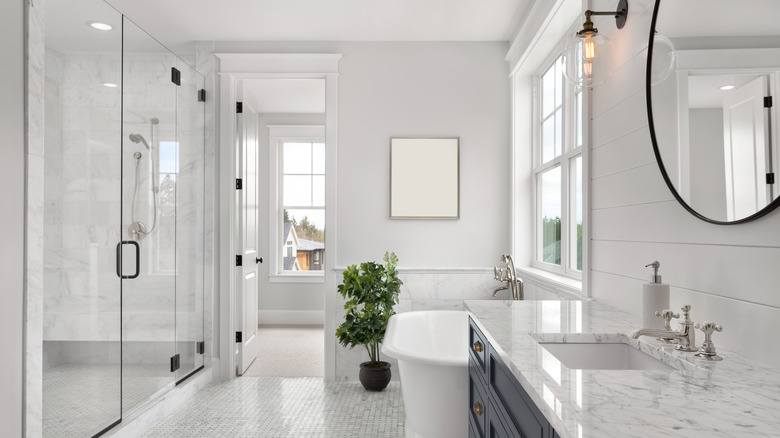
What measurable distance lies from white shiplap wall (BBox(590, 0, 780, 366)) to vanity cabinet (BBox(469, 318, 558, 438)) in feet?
1.86

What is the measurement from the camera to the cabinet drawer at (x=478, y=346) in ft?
5.36

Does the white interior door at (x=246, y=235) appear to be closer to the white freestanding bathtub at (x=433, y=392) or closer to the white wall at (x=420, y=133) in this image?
the white wall at (x=420, y=133)

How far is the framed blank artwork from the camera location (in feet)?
12.0

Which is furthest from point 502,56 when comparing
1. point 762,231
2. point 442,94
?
point 762,231

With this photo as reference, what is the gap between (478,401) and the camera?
180cm

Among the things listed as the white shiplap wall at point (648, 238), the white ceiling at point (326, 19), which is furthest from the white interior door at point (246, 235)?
the white shiplap wall at point (648, 238)

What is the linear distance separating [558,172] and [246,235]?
238 cm

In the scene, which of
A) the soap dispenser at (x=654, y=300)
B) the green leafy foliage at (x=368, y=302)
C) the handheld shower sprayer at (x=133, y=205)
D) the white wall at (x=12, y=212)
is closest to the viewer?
the soap dispenser at (x=654, y=300)

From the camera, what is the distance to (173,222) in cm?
320

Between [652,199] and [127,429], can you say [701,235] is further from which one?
[127,429]

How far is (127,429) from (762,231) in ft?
9.48

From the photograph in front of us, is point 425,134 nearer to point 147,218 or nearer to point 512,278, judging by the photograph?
point 512,278

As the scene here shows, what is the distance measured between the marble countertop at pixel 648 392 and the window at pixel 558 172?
1492 mm

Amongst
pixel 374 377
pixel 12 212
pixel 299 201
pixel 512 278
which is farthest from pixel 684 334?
pixel 299 201
